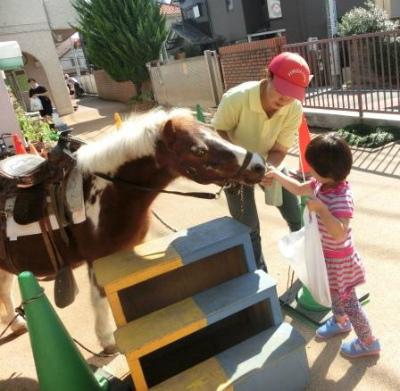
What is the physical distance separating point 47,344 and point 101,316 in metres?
0.69

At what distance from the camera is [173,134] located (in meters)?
2.13

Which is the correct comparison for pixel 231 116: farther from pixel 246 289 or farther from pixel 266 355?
pixel 266 355

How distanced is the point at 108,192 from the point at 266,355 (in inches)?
49.5

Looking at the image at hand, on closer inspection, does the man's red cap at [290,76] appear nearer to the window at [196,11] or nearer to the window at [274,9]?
the window at [274,9]

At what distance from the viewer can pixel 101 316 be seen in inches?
111

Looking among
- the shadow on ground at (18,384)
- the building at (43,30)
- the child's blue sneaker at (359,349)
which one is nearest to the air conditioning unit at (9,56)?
the building at (43,30)

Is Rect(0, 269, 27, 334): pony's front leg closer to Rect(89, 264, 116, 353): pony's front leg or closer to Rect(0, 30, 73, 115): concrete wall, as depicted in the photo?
Rect(89, 264, 116, 353): pony's front leg

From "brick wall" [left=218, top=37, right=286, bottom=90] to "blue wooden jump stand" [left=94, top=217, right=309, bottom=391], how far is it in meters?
6.73

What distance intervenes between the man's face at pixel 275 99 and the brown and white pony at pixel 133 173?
0.57 metres

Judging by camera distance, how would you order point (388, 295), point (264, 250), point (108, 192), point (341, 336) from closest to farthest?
point (108, 192) → point (341, 336) → point (388, 295) → point (264, 250)

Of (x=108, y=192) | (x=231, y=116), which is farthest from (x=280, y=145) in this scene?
(x=108, y=192)

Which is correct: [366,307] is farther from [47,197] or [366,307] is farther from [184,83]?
[184,83]

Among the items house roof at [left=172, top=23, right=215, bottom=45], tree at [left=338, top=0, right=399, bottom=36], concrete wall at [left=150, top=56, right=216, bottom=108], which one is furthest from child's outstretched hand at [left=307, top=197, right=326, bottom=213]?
house roof at [left=172, top=23, right=215, bottom=45]

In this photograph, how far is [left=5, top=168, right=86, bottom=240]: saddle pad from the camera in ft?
7.98
